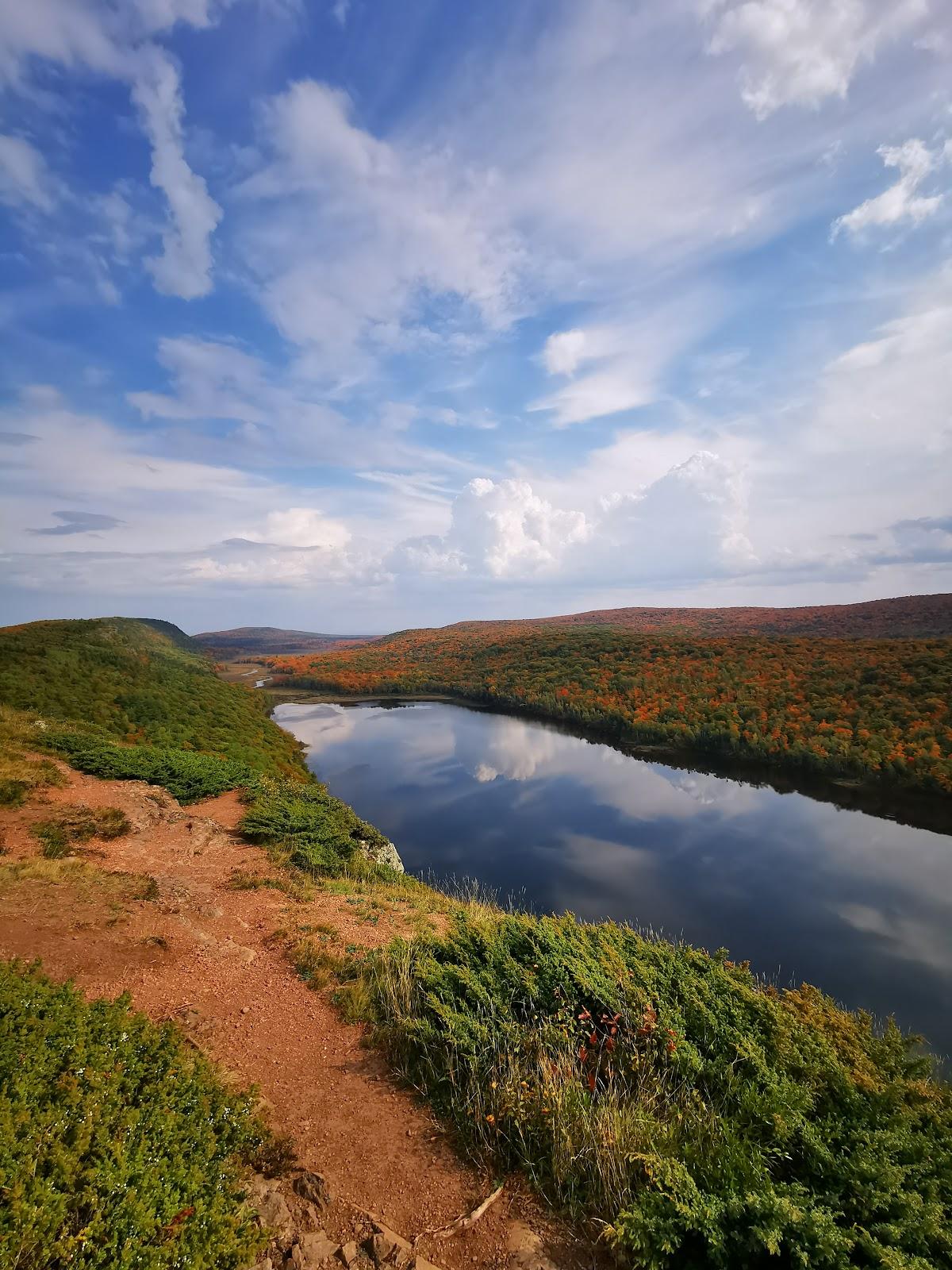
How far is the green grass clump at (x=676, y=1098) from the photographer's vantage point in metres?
3.64

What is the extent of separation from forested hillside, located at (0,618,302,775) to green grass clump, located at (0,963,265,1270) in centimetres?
1930

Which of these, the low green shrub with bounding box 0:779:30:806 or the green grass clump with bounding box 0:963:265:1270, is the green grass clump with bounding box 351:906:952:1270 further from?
the low green shrub with bounding box 0:779:30:806

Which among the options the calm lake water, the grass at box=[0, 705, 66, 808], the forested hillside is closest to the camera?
the calm lake water

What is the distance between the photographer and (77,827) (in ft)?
40.9

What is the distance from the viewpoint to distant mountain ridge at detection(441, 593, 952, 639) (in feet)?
175

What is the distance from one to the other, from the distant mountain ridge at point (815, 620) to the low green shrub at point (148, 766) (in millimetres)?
55710

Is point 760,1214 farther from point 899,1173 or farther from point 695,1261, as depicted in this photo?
point 899,1173

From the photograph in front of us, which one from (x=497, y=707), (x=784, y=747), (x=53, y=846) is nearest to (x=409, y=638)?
(x=497, y=707)

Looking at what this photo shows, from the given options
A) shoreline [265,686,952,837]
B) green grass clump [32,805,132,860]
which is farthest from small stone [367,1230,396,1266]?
shoreline [265,686,952,837]

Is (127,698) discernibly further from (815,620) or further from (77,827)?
(815,620)

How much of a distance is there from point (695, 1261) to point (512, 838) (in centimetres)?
1696

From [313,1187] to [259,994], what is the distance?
370 cm

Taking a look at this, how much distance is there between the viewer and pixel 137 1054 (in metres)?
4.60

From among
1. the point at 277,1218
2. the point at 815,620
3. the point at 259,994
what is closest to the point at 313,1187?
the point at 277,1218
